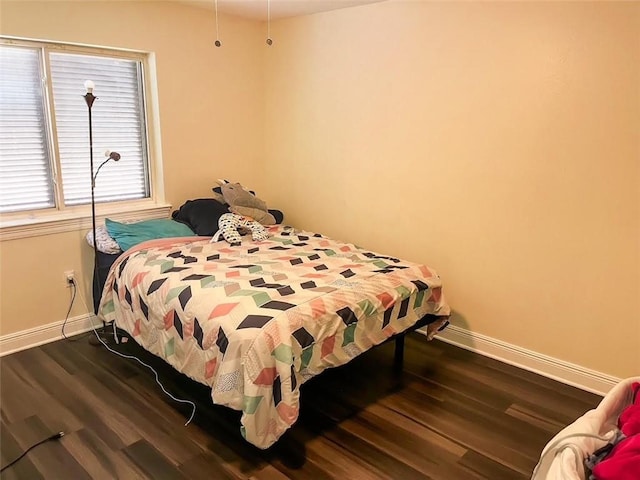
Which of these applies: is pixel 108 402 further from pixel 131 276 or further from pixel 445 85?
pixel 445 85

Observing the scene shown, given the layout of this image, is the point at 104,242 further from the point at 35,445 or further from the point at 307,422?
the point at 307,422

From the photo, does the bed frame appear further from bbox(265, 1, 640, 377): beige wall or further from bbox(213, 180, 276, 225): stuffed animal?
bbox(213, 180, 276, 225): stuffed animal

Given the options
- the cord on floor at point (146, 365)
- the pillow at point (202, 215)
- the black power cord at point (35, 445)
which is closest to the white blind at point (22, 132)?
the cord on floor at point (146, 365)

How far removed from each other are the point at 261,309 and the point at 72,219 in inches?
70.9

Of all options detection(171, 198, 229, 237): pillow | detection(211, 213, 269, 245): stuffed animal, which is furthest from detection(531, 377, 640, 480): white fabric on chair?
detection(171, 198, 229, 237): pillow

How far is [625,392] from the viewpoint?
1531 millimetres

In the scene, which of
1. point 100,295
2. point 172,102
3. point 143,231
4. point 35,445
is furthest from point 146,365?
point 172,102

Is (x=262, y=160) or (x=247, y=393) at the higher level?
(x=262, y=160)

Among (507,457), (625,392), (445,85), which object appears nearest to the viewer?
(625,392)

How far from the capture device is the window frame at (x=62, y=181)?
3.05 metres

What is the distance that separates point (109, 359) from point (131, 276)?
0.59 meters

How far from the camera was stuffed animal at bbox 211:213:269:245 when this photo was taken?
Answer: 3.39 metres

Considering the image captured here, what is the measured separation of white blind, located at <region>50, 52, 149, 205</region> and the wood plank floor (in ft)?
3.92

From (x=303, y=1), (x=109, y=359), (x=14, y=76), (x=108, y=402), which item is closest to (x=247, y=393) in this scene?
(x=108, y=402)
